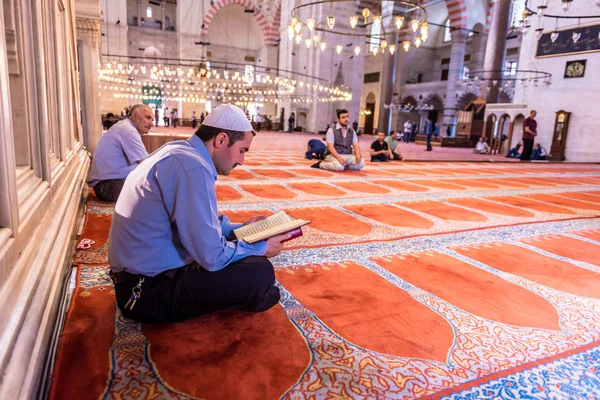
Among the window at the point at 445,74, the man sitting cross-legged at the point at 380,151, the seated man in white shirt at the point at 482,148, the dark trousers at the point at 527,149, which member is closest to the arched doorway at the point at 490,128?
the seated man in white shirt at the point at 482,148

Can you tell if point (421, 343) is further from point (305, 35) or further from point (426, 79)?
point (426, 79)

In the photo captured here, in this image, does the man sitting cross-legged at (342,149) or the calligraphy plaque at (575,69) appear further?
the calligraphy plaque at (575,69)

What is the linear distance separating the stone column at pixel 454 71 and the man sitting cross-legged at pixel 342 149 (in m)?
14.8

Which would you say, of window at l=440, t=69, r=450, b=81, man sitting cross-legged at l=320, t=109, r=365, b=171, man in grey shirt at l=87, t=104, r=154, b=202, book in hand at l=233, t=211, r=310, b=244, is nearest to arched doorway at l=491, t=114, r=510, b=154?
man sitting cross-legged at l=320, t=109, r=365, b=171

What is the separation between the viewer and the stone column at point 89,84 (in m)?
6.02

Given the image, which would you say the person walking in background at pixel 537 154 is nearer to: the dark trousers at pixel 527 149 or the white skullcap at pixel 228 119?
the dark trousers at pixel 527 149

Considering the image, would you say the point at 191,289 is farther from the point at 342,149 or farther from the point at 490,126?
the point at 490,126

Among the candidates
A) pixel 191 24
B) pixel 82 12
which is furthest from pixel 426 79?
pixel 82 12

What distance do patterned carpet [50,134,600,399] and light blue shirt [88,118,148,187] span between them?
33 cm

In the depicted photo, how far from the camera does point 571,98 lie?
10.7 metres

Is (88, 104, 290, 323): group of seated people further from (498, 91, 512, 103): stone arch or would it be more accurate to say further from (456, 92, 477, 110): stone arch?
(498, 91, 512, 103): stone arch

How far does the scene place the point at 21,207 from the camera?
46.9 inches

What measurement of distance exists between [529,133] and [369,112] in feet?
56.2

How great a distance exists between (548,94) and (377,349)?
12295 millimetres
